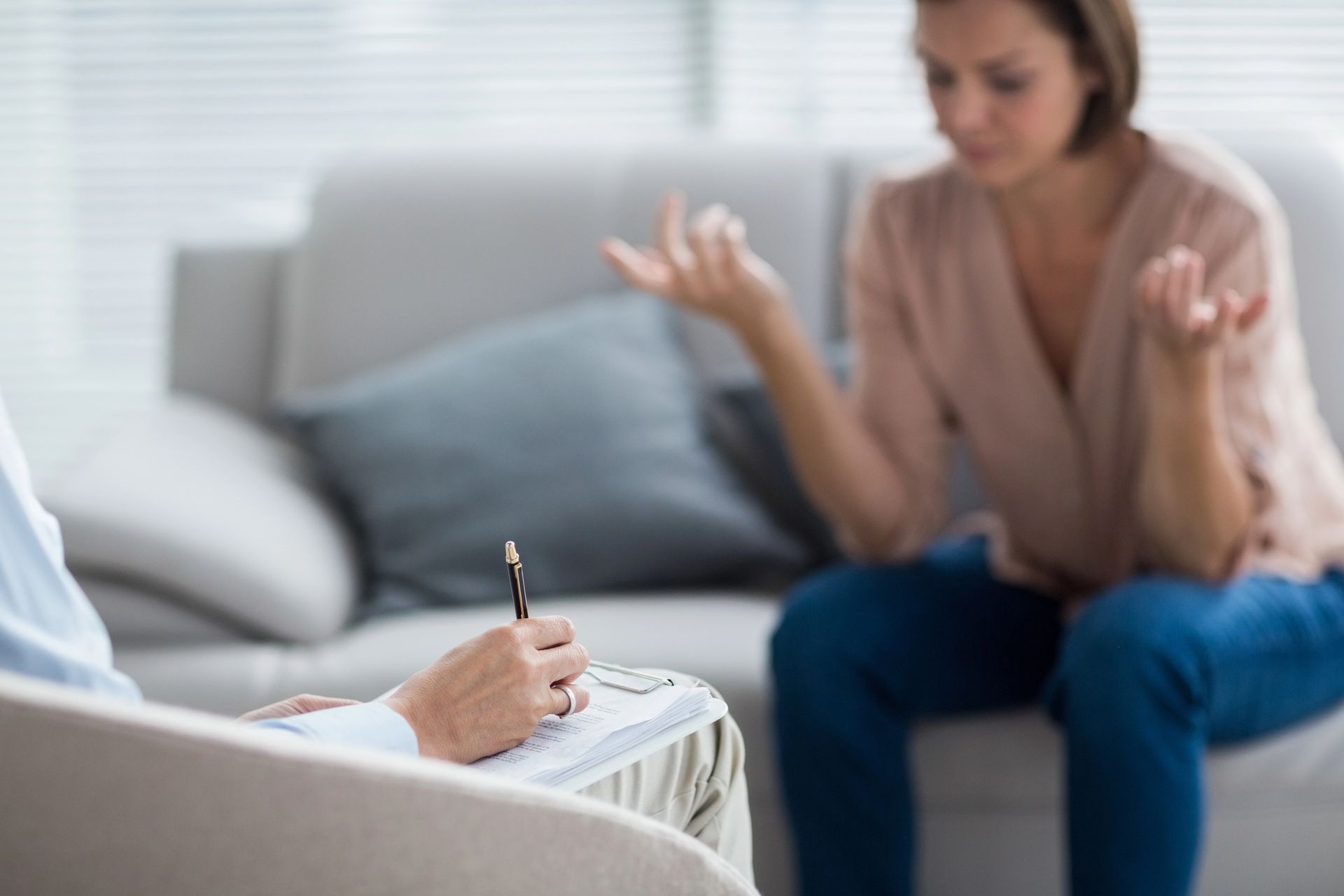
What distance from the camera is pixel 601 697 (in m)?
0.84

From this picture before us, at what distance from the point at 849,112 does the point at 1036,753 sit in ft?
4.67

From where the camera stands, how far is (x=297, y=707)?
85 centimetres

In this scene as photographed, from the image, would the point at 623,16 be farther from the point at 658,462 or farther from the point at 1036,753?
the point at 1036,753

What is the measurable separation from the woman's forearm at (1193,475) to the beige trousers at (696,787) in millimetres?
647

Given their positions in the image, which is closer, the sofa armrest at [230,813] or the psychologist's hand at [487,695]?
the sofa armrest at [230,813]

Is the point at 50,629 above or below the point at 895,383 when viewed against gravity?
above

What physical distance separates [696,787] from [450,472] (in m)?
0.95

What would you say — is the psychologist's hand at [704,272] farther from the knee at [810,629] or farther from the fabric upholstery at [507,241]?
the fabric upholstery at [507,241]

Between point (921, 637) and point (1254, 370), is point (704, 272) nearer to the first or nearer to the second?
point (921, 637)

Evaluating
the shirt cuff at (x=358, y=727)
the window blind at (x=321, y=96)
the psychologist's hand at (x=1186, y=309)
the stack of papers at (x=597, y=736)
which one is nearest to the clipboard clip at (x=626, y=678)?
the stack of papers at (x=597, y=736)

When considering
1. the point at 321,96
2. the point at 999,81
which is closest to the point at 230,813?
the point at 999,81

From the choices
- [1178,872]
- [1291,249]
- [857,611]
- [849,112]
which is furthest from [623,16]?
[1178,872]

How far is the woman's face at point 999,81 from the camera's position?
139cm

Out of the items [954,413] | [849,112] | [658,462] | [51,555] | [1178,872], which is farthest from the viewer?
[849,112]
